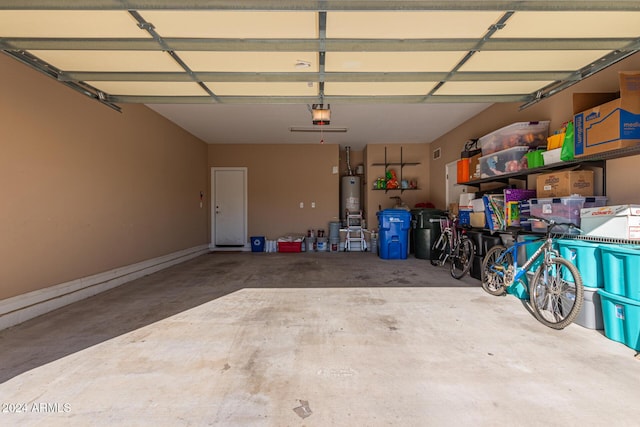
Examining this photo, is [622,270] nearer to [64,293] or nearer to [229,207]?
[64,293]

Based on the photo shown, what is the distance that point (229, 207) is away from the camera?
24.4 ft

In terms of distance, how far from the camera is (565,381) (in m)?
1.69

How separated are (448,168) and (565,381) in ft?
17.1

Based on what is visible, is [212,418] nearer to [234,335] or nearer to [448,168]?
[234,335]

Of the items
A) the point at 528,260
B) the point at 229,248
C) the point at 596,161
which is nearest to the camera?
the point at 596,161

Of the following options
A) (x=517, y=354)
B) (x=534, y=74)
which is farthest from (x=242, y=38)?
(x=517, y=354)

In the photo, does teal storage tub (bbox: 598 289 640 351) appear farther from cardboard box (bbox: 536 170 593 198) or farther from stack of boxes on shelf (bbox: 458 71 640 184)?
stack of boxes on shelf (bbox: 458 71 640 184)

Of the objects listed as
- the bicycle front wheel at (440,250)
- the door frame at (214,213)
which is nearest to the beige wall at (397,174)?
the bicycle front wheel at (440,250)

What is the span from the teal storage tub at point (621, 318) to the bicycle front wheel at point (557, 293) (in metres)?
0.18

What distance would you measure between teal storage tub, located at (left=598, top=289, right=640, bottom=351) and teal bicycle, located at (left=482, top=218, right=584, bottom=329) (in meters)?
0.19

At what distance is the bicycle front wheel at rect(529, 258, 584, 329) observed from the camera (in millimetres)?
→ 2267

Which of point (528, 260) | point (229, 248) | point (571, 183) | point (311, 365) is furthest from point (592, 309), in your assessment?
point (229, 248)

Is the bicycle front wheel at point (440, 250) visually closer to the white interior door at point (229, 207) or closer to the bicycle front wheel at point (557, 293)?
the bicycle front wheel at point (557, 293)

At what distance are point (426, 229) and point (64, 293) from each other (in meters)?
5.93
